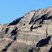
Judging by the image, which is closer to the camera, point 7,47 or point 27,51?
point 27,51

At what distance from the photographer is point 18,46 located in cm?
18662

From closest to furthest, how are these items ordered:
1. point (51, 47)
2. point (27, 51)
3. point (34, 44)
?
point (51, 47) → point (27, 51) → point (34, 44)

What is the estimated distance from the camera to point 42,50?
539ft

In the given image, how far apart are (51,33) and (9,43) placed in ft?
81.0

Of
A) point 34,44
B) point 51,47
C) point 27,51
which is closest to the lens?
point 51,47

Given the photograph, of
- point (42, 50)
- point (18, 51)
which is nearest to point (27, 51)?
point (18, 51)

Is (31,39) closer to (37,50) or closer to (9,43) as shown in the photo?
(9,43)

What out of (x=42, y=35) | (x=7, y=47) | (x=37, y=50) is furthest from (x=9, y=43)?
(x=37, y=50)

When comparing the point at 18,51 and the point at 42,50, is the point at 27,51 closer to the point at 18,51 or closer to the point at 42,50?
the point at 18,51

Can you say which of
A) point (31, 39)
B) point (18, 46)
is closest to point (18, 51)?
point (18, 46)

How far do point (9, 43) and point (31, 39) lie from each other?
1299 cm

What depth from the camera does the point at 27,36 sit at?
199000mm

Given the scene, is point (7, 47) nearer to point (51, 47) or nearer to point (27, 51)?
point (27, 51)

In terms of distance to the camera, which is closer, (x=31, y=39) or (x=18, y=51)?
(x=18, y=51)
